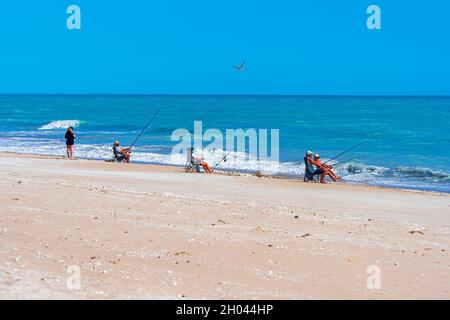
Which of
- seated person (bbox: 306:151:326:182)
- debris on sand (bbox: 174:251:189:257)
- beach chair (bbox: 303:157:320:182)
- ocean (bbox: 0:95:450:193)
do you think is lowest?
debris on sand (bbox: 174:251:189:257)

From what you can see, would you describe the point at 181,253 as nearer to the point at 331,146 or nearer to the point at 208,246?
the point at 208,246

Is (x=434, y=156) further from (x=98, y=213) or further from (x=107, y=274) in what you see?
(x=107, y=274)

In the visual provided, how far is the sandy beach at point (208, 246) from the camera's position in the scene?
691 cm

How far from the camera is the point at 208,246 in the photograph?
8.59m

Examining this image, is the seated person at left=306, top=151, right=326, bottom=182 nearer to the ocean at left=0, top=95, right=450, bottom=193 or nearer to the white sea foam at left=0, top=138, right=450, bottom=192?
the ocean at left=0, top=95, right=450, bottom=193

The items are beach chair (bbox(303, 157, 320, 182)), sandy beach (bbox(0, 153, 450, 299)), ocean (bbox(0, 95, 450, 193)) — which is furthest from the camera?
ocean (bbox(0, 95, 450, 193))

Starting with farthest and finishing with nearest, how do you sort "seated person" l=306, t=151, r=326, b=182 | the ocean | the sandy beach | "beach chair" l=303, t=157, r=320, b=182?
the ocean
"beach chair" l=303, t=157, r=320, b=182
"seated person" l=306, t=151, r=326, b=182
the sandy beach

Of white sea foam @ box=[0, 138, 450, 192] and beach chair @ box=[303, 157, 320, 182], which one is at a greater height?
white sea foam @ box=[0, 138, 450, 192]

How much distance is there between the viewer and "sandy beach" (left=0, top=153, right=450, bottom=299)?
6.91 metres

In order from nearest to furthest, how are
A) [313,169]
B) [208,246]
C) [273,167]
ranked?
[208,246] → [313,169] → [273,167]

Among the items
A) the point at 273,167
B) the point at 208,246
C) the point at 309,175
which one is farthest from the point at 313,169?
the point at 208,246

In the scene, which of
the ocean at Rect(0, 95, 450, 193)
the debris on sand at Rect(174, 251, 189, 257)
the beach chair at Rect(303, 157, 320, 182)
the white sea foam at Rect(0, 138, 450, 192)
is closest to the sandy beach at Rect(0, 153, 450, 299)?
the debris on sand at Rect(174, 251, 189, 257)
